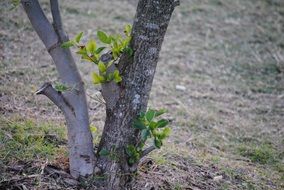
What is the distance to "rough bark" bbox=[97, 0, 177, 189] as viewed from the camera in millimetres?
2158

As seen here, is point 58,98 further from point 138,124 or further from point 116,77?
point 138,124

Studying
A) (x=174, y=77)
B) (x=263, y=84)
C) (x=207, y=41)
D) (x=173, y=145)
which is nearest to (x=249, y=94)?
(x=263, y=84)

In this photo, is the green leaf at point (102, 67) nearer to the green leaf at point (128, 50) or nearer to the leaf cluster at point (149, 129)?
the green leaf at point (128, 50)

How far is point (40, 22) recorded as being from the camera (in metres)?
2.17

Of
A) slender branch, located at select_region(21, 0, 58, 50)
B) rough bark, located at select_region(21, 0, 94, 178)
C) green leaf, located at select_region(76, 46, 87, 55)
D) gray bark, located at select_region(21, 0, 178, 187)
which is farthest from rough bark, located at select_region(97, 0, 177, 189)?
slender branch, located at select_region(21, 0, 58, 50)

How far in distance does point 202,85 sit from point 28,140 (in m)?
2.69

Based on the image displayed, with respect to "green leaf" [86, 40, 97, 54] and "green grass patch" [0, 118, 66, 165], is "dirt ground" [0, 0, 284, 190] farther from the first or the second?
"green leaf" [86, 40, 97, 54]

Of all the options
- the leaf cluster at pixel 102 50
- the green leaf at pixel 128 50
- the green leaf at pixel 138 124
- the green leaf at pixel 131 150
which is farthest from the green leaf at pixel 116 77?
the green leaf at pixel 131 150

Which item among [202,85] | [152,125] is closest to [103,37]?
[152,125]

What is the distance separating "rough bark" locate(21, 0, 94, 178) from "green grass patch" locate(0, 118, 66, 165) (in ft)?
0.97

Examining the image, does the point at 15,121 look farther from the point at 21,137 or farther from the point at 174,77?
the point at 174,77

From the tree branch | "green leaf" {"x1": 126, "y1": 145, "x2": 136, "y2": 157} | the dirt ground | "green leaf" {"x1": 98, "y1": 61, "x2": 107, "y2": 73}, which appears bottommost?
the dirt ground

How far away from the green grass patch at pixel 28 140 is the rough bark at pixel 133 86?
1.58ft

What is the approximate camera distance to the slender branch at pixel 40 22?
2.15m
